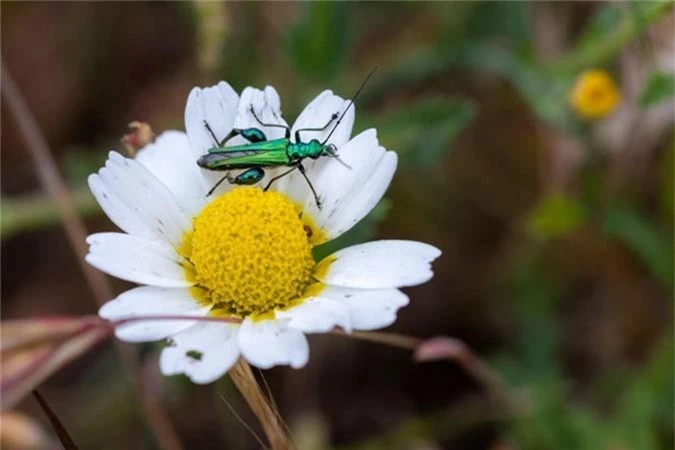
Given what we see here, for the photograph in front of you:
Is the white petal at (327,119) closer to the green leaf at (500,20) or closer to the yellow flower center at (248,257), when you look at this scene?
the yellow flower center at (248,257)

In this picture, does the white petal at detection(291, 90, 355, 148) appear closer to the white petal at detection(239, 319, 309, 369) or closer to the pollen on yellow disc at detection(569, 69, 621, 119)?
the white petal at detection(239, 319, 309, 369)

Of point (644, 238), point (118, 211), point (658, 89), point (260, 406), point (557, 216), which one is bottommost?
point (644, 238)

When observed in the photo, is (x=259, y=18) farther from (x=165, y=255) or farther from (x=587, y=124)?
(x=165, y=255)

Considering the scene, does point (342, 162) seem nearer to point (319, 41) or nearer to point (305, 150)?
point (305, 150)

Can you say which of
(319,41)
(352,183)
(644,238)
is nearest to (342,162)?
(352,183)

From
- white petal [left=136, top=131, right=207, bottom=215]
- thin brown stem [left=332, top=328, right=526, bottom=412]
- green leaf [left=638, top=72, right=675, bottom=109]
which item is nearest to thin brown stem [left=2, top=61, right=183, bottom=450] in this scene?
thin brown stem [left=332, top=328, right=526, bottom=412]

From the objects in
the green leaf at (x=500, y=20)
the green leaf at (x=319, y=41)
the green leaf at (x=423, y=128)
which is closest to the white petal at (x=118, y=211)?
the green leaf at (x=423, y=128)

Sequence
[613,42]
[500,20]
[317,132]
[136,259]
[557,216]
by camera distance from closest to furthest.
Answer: [136,259] → [317,132] → [613,42] → [557,216] → [500,20]
